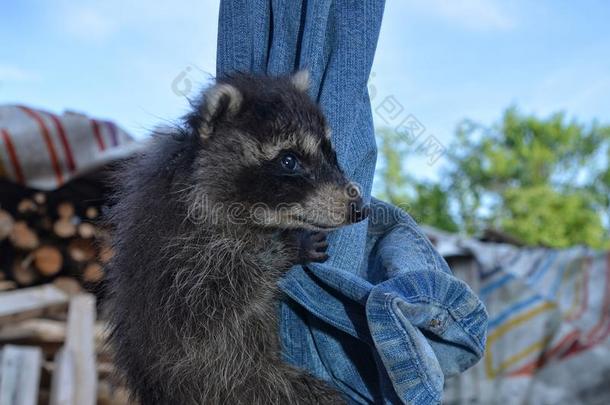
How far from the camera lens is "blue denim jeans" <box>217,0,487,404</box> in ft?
5.05

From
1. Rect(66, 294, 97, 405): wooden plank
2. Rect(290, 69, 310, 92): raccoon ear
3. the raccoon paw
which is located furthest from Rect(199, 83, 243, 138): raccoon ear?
Rect(66, 294, 97, 405): wooden plank

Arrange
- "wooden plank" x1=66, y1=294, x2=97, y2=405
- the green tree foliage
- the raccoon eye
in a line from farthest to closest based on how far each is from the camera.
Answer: the green tree foliage < "wooden plank" x1=66, y1=294, x2=97, y2=405 < the raccoon eye

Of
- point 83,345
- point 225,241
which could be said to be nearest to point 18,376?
point 83,345

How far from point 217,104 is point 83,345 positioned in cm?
328

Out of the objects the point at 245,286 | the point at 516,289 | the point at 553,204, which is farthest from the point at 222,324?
the point at 553,204

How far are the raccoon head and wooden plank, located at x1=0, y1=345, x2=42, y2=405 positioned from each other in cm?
298

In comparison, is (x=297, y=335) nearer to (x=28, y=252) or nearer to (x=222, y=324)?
(x=222, y=324)

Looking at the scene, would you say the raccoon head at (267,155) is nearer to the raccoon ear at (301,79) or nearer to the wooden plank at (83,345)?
the raccoon ear at (301,79)

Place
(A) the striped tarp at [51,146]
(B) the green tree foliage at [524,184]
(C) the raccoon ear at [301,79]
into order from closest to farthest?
1. (C) the raccoon ear at [301,79]
2. (A) the striped tarp at [51,146]
3. (B) the green tree foliage at [524,184]

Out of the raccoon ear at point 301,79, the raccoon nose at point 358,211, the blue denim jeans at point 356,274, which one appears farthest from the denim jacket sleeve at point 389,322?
the raccoon ear at point 301,79

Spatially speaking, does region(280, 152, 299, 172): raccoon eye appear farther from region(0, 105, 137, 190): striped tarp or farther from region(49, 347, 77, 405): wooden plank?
region(49, 347, 77, 405): wooden plank

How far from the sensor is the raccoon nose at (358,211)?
1868 millimetres

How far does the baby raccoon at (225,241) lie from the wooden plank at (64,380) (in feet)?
Answer: 8.64

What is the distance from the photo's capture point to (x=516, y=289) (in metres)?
5.96
